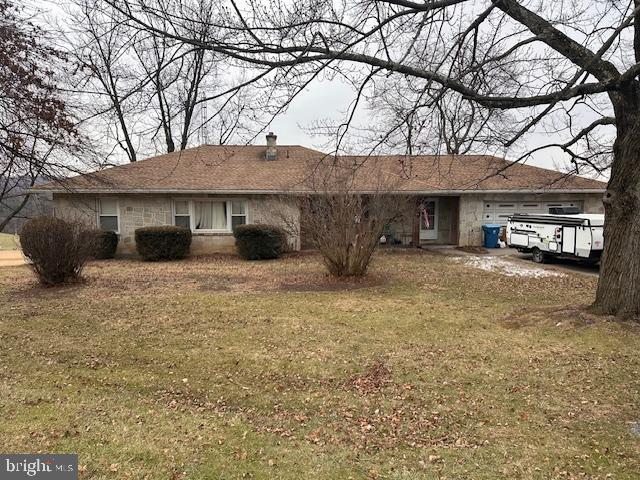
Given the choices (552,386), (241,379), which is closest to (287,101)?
(241,379)

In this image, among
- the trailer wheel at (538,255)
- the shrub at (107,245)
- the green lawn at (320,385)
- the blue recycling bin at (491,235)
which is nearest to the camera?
the green lawn at (320,385)

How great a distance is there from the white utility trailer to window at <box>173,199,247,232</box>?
977cm

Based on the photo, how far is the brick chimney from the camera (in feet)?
63.2

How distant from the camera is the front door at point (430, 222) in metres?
19.3

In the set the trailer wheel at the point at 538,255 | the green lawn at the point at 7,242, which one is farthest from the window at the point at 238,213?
the trailer wheel at the point at 538,255

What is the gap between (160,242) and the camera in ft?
47.5

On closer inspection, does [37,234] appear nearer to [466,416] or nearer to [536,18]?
[466,416]

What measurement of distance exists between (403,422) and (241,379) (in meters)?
1.90

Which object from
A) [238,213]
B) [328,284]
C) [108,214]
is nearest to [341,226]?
[328,284]

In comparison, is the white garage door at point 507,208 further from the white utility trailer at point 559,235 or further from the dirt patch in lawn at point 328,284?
the dirt patch in lawn at point 328,284

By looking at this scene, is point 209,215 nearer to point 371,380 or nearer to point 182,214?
point 182,214

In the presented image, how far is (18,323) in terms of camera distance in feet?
23.0

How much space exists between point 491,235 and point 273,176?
8.99 m

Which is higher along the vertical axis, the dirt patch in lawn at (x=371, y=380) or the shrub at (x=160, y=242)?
the shrub at (x=160, y=242)
